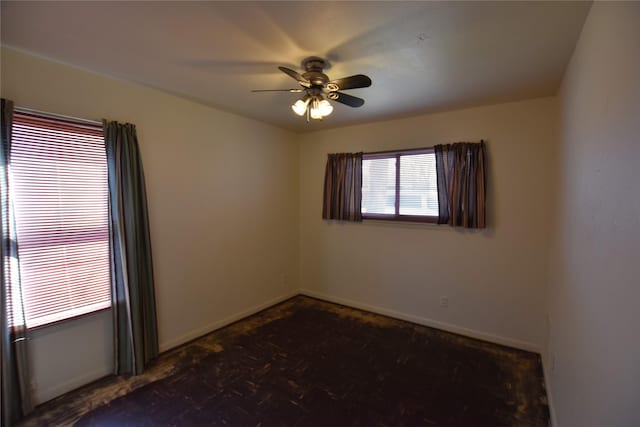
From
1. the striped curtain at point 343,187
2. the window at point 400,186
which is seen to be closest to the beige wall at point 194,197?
the striped curtain at point 343,187

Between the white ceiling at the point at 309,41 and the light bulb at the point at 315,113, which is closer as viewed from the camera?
the white ceiling at the point at 309,41

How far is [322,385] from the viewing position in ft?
7.81

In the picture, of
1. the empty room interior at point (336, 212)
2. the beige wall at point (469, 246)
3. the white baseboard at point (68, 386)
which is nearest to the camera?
the empty room interior at point (336, 212)

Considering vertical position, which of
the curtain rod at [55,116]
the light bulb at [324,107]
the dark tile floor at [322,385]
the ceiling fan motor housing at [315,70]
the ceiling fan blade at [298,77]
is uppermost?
the ceiling fan motor housing at [315,70]

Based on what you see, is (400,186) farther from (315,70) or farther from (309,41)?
(309,41)

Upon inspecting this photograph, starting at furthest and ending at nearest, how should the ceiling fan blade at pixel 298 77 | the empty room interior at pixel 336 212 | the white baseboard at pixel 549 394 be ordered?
the white baseboard at pixel 549 394
the ceiling fan blade at pixel 298 77
the empty room interior at pixel 336 212

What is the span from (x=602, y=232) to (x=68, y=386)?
363 cm

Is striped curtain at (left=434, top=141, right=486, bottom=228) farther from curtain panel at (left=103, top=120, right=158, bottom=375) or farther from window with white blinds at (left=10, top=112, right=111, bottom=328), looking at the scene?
window with white blinds at (left=10, top=112, right=111, bottom=328)

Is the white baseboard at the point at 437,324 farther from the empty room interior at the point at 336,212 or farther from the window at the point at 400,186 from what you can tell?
the window at the point at 400,186

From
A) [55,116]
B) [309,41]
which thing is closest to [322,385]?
[309,41]

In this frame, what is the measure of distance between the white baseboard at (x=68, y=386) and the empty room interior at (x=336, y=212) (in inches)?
0.5

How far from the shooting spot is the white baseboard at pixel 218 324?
115 inches

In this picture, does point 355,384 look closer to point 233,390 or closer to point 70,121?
point 233,390

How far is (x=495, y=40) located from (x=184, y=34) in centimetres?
195
